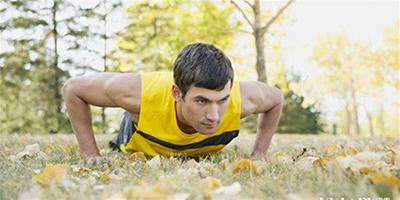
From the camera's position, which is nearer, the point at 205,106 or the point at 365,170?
the point at 365,170

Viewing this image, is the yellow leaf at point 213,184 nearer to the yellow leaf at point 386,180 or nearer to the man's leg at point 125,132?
the yellow leaf at point 386,180

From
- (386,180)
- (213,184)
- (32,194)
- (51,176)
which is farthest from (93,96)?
(386,180)

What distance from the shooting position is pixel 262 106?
3441mm

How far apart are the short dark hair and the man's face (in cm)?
3

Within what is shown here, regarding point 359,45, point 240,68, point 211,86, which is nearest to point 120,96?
point 211,86

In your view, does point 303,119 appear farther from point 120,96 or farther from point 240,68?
point 120,96

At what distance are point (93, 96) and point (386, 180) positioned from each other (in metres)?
1.88

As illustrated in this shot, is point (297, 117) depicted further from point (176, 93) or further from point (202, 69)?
point (202, 69)

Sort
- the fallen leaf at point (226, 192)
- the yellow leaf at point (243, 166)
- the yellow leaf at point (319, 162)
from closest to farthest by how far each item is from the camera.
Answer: the fallen leaf at point (226, 192)
the yellow leaf at point (243, 166)
the yellow leaf at point (319, 162)

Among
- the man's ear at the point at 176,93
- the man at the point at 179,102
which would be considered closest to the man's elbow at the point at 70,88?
the man at the point at 179,102

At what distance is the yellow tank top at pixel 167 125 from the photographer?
10.1ft

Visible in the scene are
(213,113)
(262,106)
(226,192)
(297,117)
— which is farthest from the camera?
(297,117)

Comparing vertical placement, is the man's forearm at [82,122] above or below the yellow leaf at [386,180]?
below

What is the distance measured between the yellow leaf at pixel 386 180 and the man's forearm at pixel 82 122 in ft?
6.19
